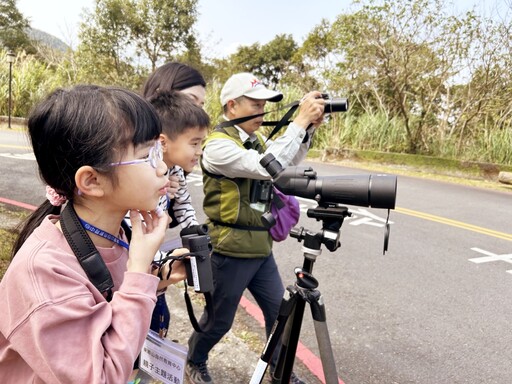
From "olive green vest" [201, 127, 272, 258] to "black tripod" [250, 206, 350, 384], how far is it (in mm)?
379

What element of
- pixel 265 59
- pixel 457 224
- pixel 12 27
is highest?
pixel 12 27

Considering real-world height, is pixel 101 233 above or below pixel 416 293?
above

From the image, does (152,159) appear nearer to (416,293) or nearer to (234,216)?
(234,216)

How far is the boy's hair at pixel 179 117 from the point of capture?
5.54 feet

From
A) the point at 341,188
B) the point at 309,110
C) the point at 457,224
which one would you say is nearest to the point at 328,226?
the point at 341,188

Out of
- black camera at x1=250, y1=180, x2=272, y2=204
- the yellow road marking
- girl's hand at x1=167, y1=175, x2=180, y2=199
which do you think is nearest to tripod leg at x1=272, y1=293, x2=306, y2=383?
black camera at x1=250, y1=180, x2=272, y2=204

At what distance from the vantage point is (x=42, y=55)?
23.6 meters

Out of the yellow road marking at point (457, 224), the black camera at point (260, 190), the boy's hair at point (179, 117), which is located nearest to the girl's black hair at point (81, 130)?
the boy's hair at point (179, 117)

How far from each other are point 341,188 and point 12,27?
34889 mm

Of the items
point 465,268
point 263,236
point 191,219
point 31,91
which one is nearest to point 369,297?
point 465,268

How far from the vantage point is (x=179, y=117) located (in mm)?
1687

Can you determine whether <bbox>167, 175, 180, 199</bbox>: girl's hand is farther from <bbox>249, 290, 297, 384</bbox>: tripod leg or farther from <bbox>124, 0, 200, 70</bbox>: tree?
<bbox>124, 0, 200, 70</bbox>: tree

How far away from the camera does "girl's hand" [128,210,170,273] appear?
1006mm

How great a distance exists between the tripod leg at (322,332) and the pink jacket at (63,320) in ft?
2.52
